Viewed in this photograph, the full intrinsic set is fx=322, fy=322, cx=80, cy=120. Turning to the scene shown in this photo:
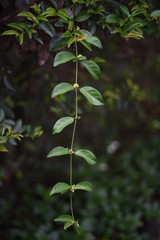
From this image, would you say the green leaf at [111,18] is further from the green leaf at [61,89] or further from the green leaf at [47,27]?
the green leaf at [61,89]

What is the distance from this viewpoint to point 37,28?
1229mm

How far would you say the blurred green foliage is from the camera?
183cm

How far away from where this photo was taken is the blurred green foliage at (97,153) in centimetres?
183

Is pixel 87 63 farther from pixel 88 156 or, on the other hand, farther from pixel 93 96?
pixel 88 156

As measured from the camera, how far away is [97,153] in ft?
11.2

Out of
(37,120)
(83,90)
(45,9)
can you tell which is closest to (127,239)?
(37,120)

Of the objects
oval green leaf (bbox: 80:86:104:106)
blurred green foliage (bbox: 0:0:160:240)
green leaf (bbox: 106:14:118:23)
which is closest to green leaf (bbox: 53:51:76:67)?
oval green leaf (bbox: 80:86:104:106)

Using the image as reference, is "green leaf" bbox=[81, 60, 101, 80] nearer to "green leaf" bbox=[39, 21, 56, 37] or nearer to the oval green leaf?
the oval green leaf

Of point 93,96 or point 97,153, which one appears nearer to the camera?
point 93,96

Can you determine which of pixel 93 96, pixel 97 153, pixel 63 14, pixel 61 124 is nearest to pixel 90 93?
pixel 93 96

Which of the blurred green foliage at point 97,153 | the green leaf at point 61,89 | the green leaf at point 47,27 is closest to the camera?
the green leaf at point 61,89

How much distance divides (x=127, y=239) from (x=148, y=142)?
1753mm

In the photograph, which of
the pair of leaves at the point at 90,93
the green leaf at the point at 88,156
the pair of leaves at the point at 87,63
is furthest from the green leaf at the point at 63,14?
the green leaf at the point at 88,156

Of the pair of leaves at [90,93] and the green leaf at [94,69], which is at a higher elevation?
the green leaf at [94,69]
